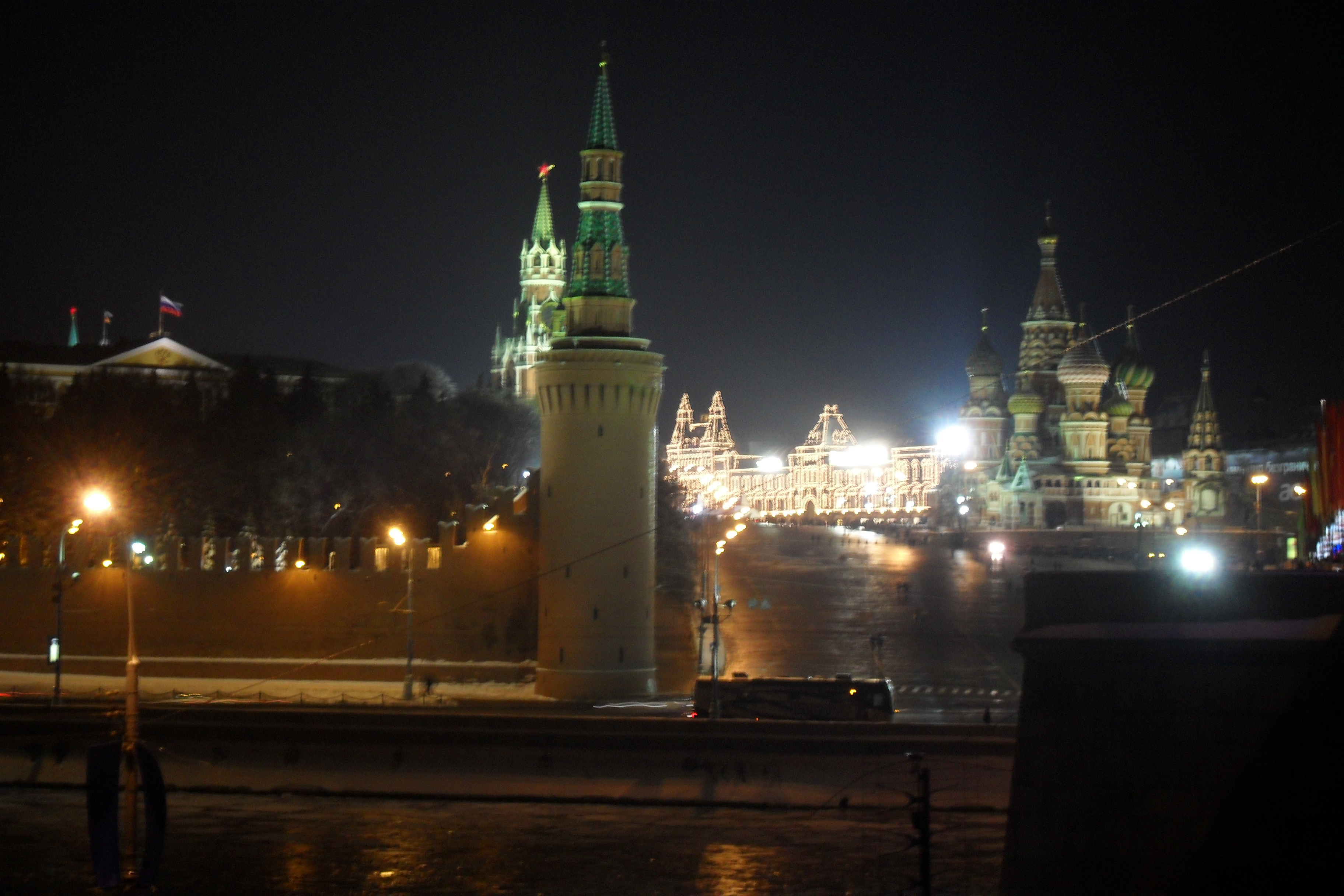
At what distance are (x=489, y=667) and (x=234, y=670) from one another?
6838 mm

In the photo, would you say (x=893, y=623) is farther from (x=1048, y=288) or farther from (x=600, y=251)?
(x=1048, y=288)

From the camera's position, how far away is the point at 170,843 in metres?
18.6

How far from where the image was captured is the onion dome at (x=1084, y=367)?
10262 centimetres

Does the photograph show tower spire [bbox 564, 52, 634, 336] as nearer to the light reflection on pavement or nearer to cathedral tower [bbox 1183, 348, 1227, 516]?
the light reflection on pavement

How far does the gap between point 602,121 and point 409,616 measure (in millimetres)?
12158

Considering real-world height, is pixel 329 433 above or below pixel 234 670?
above

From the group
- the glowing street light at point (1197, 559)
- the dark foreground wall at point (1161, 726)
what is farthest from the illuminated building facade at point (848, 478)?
the dark foreground wall at point (1161, 726)

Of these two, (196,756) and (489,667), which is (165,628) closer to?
(489,667)

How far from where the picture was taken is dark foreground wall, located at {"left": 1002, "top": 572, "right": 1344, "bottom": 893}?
9.29 meters

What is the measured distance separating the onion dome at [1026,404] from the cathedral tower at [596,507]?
7951 cm

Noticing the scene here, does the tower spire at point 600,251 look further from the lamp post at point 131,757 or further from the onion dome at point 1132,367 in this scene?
the onion dome at point 1132,367

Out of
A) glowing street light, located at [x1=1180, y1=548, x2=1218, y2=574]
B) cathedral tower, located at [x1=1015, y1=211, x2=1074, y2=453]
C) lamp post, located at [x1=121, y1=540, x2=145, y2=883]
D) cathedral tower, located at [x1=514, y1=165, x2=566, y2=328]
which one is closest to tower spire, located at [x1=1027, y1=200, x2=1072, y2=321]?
cathedral tower, located at [x1=1015, y1=211, x2=1074, y2=453]

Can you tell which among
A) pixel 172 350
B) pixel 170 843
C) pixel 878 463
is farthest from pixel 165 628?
pixel 878 463

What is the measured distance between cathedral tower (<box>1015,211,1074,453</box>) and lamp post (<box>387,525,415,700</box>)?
260 feet
